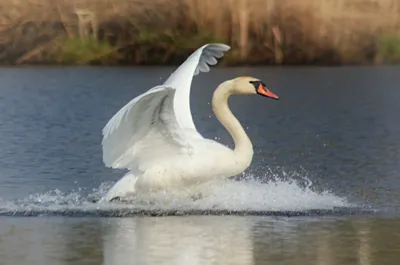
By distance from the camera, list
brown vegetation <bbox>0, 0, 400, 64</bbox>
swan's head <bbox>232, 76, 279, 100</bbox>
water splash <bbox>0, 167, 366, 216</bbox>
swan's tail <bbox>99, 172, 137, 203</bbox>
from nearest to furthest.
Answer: water splash <bbox>0, 167, 366, 216</bbox> → swan's tail <bbox>99, 172, 137, 203</bbox> → swan's head <bbox>232, 76, 279, 100</bbox> → brown vegetation <bbox>0, 0, 400, 64</bbox>

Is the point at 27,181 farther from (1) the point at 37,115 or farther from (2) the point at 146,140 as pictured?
(1) the point at 37,115

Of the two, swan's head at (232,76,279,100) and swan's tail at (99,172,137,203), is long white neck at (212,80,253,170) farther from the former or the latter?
swan's tail at (99,172,137,203)

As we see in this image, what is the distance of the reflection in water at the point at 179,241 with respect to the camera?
31.1 ft

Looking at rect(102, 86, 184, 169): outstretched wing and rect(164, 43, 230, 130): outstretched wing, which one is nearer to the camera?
rect(102, 86, 184, 169): outstretched wing

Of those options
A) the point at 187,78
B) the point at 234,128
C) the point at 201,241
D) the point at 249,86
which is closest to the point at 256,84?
the point at 249,86

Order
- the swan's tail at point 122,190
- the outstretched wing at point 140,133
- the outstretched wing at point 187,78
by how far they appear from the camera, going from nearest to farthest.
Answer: the outstretched wing at point 140,133 → the swan's tail at point 122,190 → the outstretched wing at point 187,78

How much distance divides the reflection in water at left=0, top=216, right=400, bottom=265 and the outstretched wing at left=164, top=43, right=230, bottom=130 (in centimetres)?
185

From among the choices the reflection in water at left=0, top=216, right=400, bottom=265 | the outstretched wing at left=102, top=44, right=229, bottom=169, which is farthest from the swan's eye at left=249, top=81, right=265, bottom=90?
the reflection in water at left=0, top=216, right=400, bottom=265

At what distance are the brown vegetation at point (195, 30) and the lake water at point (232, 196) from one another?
886cm

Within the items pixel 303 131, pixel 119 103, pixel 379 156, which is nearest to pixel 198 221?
pixel 379 156

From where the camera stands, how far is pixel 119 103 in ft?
88.3

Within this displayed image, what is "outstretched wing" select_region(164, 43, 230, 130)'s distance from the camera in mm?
13141

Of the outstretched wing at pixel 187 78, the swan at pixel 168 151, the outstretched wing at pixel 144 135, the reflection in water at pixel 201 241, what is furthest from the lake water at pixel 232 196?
the outstretched wing at pixel 187 78

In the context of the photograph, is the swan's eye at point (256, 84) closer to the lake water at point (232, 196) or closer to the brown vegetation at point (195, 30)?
the lake water at point (232, 196)
